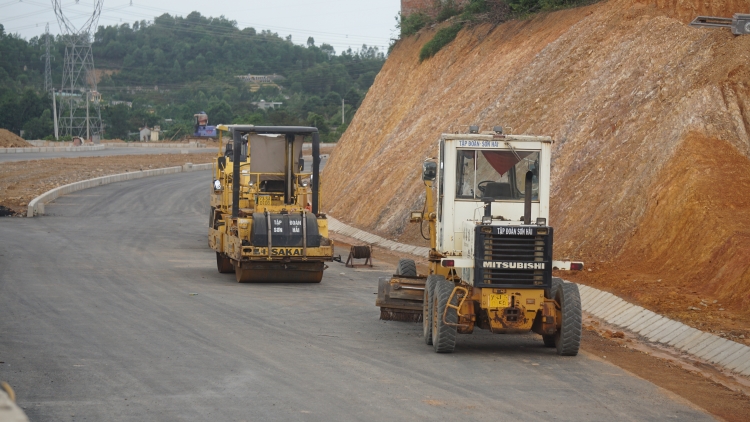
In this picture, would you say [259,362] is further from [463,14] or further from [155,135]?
[155,135]

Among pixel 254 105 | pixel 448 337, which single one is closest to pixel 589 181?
pixel 448 337

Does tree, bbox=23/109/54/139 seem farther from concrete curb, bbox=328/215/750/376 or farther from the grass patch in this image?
concrete curb, bbox=328/215/750/376

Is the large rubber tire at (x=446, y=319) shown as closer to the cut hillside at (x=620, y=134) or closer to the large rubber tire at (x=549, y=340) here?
the large rubber tire at (x=549, y=340)

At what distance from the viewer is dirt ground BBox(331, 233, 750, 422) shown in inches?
471

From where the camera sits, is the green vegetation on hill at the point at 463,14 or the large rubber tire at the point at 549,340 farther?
the green vegetation on hill at the point at 463,14

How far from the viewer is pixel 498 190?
15.0 metres

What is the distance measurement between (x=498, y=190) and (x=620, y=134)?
1294cm

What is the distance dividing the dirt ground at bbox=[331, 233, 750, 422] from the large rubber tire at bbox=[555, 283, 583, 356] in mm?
635

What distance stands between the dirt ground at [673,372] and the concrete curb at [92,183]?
30.3 metres

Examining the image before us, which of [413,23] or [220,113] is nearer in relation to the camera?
[413,23]

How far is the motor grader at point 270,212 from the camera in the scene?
22.4m

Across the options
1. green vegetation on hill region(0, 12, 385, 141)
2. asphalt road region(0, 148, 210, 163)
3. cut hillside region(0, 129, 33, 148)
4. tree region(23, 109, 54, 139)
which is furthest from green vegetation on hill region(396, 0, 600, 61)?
tree region(23, 109, 54, 139)

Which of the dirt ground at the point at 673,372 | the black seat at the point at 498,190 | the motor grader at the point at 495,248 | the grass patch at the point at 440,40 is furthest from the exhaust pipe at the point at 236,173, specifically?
the grass patch at the point at 440,40

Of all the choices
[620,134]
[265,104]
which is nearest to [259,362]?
[620,134]
